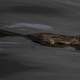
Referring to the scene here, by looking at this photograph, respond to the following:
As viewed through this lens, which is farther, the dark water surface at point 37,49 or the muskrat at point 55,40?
the muskrat at point 55,40

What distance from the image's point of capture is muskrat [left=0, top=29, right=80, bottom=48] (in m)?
3.31

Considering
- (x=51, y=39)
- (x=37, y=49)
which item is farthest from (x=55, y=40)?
(x=37, y=49)

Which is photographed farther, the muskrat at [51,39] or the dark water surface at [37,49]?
the muskrat at [51,39]

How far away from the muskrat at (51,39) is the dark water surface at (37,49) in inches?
3.2

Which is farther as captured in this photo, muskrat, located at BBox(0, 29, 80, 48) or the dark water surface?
muskrat, located at BBox(0, 29, 80, 48)

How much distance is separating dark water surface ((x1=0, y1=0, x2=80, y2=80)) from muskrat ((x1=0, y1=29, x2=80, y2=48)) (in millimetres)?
82

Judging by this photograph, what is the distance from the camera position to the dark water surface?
273cm

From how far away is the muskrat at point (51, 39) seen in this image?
130 inches

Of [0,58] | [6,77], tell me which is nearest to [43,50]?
[0,58]

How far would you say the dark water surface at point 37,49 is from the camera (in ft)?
8.95

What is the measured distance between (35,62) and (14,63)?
169 millimetres

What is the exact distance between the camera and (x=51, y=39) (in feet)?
11.2

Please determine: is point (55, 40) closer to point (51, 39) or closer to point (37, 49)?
point (51, 39)

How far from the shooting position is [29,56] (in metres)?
3.02
